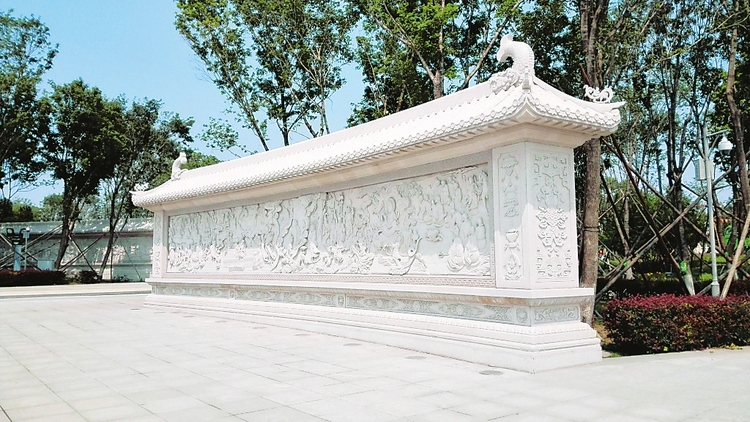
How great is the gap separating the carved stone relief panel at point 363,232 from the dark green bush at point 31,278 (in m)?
14.5

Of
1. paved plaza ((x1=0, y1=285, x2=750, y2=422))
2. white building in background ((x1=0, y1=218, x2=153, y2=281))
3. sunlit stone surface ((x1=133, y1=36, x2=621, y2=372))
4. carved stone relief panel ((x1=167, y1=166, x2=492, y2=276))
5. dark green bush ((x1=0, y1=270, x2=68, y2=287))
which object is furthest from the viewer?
white building in background ((x1=0, y1=218, x2=153, y2=281))

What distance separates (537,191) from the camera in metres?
5.94

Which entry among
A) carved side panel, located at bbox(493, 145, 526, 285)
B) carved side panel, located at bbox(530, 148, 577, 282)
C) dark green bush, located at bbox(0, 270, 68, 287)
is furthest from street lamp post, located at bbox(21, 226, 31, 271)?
carved side panel, located at bbox(530, 148, 577, 282)

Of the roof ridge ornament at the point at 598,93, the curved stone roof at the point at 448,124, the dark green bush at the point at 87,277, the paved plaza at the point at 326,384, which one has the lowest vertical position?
the dark green bush at the point at 87,277

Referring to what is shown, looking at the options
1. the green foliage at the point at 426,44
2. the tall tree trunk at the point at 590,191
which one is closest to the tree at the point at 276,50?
the green foliage at the point at 426,44

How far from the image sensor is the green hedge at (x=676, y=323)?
661cm

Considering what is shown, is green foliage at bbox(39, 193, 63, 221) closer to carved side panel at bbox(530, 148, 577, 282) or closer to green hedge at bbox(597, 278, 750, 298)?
Answer: green hedge at bbox(597, 278, 750, 298)

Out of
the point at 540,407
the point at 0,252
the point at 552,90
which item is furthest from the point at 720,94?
the point at 0,252

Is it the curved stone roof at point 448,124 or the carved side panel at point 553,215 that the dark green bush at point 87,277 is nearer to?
the curved stone roof at point 448,124

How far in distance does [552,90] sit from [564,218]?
135 cm

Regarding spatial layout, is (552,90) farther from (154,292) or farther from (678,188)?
(154,292)

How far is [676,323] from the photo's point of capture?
21.8 feet

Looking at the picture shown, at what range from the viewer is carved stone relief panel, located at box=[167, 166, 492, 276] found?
656 cm

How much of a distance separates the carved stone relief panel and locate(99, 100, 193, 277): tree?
15871 mm
